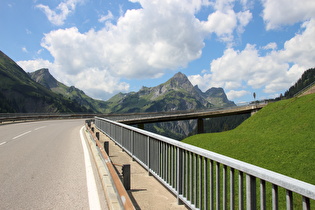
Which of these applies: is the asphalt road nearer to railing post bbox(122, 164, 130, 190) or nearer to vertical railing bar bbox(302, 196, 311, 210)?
railing post bbox(122, 164, 130, 190)

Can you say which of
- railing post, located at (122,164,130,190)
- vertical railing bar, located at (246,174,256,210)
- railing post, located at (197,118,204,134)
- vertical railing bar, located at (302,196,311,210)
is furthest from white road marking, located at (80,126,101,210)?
railing post, located at (197,118,204,134)

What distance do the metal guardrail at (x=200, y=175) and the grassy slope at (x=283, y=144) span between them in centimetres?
1233

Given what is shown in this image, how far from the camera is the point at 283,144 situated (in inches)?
769

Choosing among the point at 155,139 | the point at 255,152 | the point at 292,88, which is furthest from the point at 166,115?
the point at 292,88

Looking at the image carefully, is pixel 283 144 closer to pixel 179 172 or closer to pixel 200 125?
pixel 179 172

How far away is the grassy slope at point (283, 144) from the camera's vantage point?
1603 centimetres

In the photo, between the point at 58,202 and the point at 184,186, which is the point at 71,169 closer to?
the point at 58,202

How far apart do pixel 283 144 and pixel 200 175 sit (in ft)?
61.5

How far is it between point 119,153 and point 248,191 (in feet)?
24.5

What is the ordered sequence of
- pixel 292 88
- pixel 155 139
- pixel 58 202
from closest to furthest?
pixel 58 202
pixel 155 139
pixel 292 88

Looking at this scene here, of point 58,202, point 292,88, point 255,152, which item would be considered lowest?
point 255,152

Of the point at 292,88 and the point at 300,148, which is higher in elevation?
the point at 292,88

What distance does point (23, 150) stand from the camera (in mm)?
10641

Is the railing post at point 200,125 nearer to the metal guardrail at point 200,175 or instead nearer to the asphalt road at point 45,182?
the metal guardrail at point 200,175
